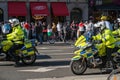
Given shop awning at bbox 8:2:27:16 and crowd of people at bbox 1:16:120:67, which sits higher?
shop awning at bbox 8:2:27:16

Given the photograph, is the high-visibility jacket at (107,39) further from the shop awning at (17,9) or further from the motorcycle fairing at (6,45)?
the shop awning at (17,9)

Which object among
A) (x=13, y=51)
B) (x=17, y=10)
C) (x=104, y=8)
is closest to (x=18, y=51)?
(x=13, y=51)

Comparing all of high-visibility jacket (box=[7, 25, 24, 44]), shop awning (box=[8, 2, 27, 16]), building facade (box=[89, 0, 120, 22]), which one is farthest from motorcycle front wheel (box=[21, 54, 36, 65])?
building facade (box=[89, 0, 120, 22])

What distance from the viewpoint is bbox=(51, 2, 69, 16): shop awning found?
34.7m

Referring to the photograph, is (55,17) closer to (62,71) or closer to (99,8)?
(99,8)

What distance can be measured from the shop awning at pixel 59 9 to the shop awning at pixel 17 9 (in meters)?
2.79

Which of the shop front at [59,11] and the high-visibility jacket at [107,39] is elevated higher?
the shop front at [59,11]

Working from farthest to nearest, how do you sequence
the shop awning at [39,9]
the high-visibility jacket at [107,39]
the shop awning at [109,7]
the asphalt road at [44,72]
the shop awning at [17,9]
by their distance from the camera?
1. the shop awning at [109,7]
2. the shop awning at [39,9]
3. the shop awning at [17,9]
4. the high-visibility jacket at [107,39]
5. the asphalt road at [44,72]

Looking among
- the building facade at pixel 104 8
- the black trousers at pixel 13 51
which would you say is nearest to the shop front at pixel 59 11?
the building facade at pixel 104 8

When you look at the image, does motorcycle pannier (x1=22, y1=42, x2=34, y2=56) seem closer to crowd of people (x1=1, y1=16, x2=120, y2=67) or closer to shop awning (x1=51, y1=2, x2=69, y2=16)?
crowd of people (x1=1, y1=16, x2=120, y2=67)

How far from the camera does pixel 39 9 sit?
34.1m

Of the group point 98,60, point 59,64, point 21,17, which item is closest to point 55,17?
point 21,17

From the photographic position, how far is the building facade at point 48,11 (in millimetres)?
33719

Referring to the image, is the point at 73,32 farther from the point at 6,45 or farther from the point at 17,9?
the point at 6,45
